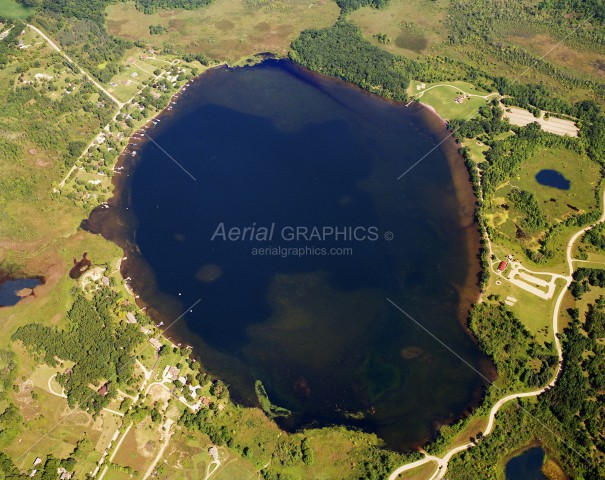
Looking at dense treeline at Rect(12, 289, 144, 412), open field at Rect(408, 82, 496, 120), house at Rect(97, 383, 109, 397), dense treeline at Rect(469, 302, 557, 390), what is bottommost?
house at Rect(97, 383, 109, 397)

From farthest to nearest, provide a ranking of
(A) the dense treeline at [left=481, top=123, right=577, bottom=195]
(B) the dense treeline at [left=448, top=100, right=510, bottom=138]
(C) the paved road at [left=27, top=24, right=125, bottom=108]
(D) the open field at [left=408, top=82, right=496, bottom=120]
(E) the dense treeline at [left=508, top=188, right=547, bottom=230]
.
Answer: (C) the paved road at [left=27, top=24, right=125, bottom=108], (D) the open field at [left=408, top=82, right=496, bottom=120], (B) the dense treeline at [left=448, top=100, right=510, bottom=138], (A) the dense treeline at [left=481, top=123, right=577, bottom=195], (E) the dense treeline at [left=508, top=188, right=547, bottom=230]

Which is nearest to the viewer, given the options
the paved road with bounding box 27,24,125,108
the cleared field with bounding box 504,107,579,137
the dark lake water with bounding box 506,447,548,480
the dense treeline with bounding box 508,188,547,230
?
the dark lake water with bounding box 506,447,548,480

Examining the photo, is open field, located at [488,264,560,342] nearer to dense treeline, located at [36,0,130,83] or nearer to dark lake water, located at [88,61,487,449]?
dark lake water, located at [88,61,487,449]

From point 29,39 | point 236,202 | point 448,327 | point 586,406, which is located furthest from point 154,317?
point 29,39

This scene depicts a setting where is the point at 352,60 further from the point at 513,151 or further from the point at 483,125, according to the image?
the point at 513,151

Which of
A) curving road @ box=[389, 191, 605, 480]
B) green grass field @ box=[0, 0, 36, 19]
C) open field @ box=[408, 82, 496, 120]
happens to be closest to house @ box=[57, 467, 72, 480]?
curving road @ box=[389, 191, 605, 480]

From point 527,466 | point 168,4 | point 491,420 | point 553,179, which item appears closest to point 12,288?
point 491,420

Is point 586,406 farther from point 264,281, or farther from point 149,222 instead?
point 149,222
